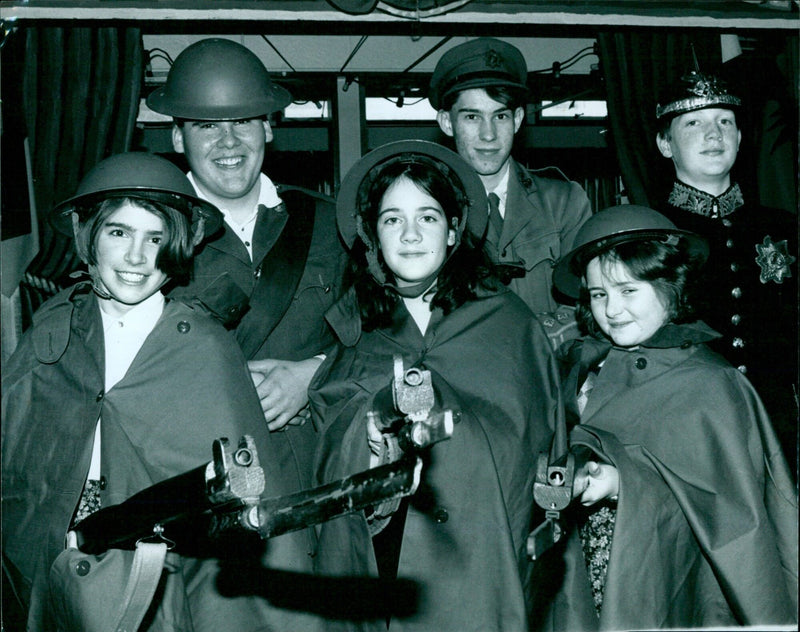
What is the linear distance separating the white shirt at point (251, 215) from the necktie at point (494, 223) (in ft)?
3.53

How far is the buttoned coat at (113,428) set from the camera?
326 centimetres

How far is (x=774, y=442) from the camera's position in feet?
11.6

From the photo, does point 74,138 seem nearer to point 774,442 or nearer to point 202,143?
point 202,143

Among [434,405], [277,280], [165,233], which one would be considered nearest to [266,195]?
[277,280]

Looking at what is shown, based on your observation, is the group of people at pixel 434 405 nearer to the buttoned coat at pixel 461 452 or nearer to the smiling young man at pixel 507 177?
the buttoned coat at pixel 461 452

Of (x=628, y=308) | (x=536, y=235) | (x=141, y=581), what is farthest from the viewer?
(x=536, y=235)

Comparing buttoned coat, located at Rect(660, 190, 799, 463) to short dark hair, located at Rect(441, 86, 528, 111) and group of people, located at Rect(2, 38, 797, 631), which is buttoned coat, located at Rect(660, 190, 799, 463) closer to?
group of people, located at Rect(2, 38, 797, 631)

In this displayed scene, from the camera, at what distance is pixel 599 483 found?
329 cm

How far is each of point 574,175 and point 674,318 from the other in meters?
6.42

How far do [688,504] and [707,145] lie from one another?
1778mm

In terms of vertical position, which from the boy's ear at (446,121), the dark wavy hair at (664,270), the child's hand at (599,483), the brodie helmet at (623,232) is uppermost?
the boy's ear at (446,121)

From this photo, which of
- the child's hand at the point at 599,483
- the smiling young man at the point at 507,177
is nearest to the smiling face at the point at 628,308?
the child's hand at the point at 599,483

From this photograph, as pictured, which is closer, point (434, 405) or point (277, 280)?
point (434, 405)

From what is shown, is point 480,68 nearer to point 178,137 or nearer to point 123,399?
point 178,137
